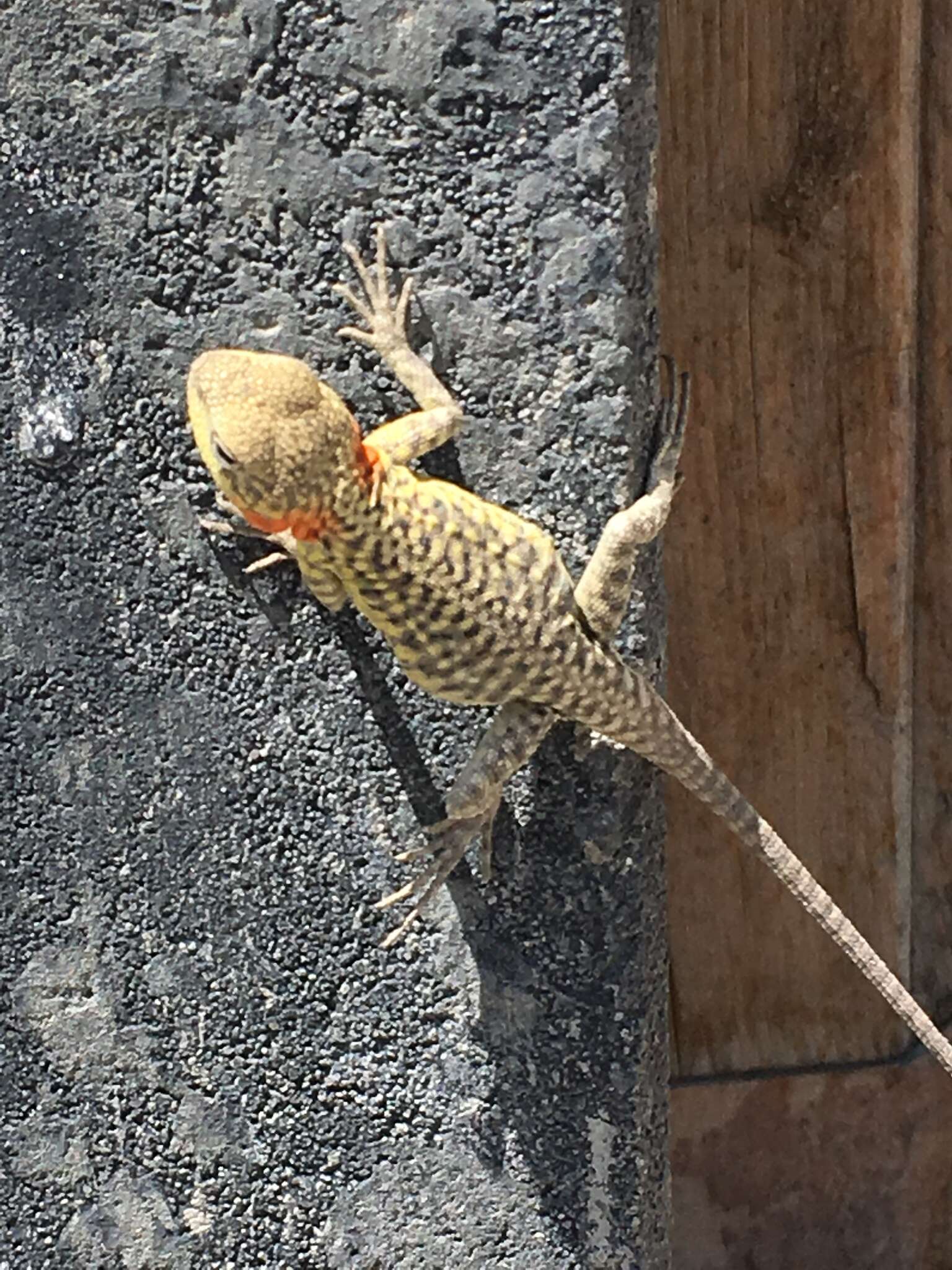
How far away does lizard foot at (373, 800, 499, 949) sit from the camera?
194 cm

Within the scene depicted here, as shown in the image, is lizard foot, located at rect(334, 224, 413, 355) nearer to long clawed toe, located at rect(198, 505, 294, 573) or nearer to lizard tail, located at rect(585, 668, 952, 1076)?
long clawed toe, located at rect(198, 505, 294, 573)

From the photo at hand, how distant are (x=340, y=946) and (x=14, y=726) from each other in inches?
22.4

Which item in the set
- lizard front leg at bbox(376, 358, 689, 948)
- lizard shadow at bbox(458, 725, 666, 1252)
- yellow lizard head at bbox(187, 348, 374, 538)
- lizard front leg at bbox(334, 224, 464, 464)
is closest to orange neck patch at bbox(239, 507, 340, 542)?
yellow lizard head at bbox(187, 348, 374, 538)

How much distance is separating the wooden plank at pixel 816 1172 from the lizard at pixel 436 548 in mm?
Answer: 1088

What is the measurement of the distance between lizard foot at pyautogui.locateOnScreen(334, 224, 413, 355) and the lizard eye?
21 cm

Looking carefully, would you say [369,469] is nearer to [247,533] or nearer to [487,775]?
[247,533]

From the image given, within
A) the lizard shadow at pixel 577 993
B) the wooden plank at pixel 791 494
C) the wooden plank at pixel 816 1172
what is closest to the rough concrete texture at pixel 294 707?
the lizard shadow at pixel 577 993

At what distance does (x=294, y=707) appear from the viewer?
196cm

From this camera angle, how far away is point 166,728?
1.99 meters

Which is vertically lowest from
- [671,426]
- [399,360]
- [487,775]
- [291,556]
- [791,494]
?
[487,775]

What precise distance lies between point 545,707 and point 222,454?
0.53m

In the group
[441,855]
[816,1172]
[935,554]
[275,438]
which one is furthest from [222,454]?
[816,1172]

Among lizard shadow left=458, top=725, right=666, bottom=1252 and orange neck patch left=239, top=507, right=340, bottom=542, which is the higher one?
orange neck patch left=239, top=507, right=340, bottom=542

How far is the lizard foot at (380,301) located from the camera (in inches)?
66.4
